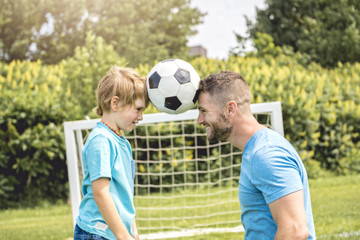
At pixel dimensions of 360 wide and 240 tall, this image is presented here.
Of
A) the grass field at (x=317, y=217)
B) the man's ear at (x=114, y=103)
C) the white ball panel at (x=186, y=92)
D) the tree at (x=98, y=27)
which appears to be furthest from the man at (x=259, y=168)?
the tree at (x=98, y=27)

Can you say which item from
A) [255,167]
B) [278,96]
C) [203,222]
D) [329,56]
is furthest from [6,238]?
[329,56]

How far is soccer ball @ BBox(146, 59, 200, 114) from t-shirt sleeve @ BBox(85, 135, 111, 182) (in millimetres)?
464

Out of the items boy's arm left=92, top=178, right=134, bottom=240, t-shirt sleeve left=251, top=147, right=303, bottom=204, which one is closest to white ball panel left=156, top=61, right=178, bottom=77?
boy's arm left=92, top=178, right=134, bottom=240

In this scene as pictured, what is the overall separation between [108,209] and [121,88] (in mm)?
735

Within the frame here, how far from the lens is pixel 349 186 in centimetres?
726

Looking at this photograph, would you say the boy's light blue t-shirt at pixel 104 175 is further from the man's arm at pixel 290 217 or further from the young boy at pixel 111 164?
the man's arm at pixel 290 217

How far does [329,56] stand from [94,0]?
12.7m

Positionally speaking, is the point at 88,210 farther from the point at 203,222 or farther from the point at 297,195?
the point at 203,222

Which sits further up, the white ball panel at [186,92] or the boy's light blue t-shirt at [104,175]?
the white ball panel at [186,92]

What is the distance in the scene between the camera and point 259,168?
5.88ft

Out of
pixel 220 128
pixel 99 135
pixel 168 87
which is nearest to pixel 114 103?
pixel 99 135

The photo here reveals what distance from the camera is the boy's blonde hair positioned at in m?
2.59

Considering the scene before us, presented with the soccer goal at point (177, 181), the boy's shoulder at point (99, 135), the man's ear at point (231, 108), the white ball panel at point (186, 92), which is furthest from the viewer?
the soccer goal at point (177, 181)

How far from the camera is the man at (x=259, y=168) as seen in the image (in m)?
1.72
